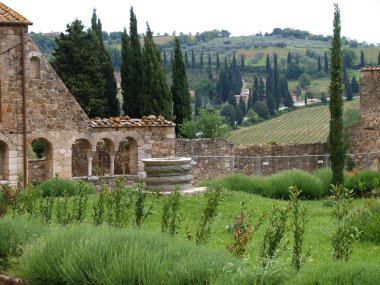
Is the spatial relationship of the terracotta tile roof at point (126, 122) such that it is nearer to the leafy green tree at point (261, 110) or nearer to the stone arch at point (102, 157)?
the stone arch at point (102, 157)

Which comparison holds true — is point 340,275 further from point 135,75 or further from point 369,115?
point 135,75

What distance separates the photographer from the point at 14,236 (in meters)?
10.4

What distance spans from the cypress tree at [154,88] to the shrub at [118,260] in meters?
25.9

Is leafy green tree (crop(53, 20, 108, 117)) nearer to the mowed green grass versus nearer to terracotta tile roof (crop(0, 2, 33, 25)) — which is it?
terracotta tile roof (crop(0, 2, 33, 25))

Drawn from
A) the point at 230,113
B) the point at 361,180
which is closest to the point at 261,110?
the point at 230,113

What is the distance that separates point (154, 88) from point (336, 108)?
1198cm

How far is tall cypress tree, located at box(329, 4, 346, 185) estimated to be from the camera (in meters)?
24.6

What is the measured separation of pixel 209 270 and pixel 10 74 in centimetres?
1869

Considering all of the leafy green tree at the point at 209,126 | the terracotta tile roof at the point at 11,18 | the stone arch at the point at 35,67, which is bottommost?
the leafy green tree at the point at 209,126

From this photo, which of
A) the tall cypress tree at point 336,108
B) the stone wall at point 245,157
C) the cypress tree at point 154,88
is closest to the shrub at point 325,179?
the tall cypress tree at point 336,108

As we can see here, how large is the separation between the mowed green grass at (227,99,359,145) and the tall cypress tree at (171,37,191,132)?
84.9ft

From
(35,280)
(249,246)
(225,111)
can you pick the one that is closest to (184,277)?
(35,280)

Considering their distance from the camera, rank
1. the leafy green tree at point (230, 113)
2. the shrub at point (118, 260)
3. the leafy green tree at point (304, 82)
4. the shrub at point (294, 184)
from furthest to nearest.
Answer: the leafy green tree at point (304, 82)
the leafy green tree at point (230, 113)
the shrub at point (294, 184)
the shrub at point (118, 260)

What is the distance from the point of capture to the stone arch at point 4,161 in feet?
82.5
